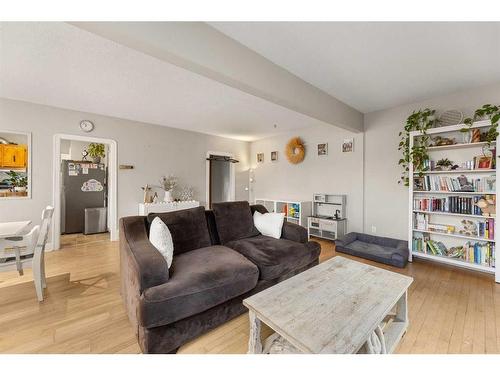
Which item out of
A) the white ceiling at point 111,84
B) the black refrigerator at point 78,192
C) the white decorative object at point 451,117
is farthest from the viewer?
the black refrigerator at point 78,192

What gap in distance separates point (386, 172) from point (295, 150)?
6.00 feet

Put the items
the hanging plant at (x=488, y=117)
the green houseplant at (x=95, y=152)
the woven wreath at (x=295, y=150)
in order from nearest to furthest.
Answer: the hanging plant at (x=488, y=117) → the woven wreath at (x=295, y=150) → the green houseplant at (x=95, y=152)

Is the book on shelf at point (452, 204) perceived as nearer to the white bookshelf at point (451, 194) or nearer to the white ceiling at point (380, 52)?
the white bookshelf at point (451, 194)

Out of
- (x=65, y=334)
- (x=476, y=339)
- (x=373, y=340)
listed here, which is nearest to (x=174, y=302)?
(x=65, y=334)

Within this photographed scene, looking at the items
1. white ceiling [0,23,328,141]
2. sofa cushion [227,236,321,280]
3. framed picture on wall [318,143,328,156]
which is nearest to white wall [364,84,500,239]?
framed picture on wall [318,143,328,156]

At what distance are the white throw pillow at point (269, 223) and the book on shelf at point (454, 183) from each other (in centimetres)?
205

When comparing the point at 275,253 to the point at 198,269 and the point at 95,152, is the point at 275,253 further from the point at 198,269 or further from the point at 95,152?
the point at 95,152

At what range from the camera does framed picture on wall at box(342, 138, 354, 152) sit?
3975mm

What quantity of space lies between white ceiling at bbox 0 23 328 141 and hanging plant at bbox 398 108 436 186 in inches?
63.4

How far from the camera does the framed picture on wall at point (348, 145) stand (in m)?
3.97

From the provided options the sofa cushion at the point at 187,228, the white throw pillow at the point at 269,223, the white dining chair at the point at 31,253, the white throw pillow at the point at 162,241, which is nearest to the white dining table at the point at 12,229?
the white dining chair at the point at 31,253

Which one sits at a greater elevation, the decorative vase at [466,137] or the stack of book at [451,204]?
the decorative vase at [466,137]

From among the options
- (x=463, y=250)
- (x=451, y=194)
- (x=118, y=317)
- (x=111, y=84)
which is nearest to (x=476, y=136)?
(x=451, y=194)
